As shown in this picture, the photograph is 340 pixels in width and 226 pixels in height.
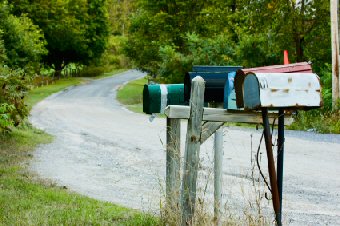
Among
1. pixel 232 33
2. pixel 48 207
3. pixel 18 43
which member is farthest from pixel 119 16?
pixel 48 207

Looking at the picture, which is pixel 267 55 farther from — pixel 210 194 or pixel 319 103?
pixel 319 103

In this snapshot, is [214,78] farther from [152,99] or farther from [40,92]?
[40,92]

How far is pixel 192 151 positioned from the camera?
4.85m

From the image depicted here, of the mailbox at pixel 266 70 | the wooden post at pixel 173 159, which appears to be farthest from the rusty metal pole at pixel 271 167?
the wooden post at pixel 173 159

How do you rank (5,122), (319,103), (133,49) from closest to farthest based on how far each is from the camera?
(319,103), (5,122), (133,49)

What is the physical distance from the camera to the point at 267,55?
2189 centimetres

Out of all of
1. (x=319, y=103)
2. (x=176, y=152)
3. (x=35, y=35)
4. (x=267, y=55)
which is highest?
(x=35, y=35)

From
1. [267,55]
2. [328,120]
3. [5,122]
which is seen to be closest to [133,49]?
[267,55]

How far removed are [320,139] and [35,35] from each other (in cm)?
3120

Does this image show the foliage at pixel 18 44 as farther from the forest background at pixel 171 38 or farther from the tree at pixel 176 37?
the tree at pixel 176 37

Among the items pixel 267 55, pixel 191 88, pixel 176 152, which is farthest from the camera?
pixel 267 55

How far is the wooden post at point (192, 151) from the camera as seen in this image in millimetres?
4789

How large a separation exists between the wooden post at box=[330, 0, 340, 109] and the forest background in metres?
0.37

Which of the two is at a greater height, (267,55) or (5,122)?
(267,55)
